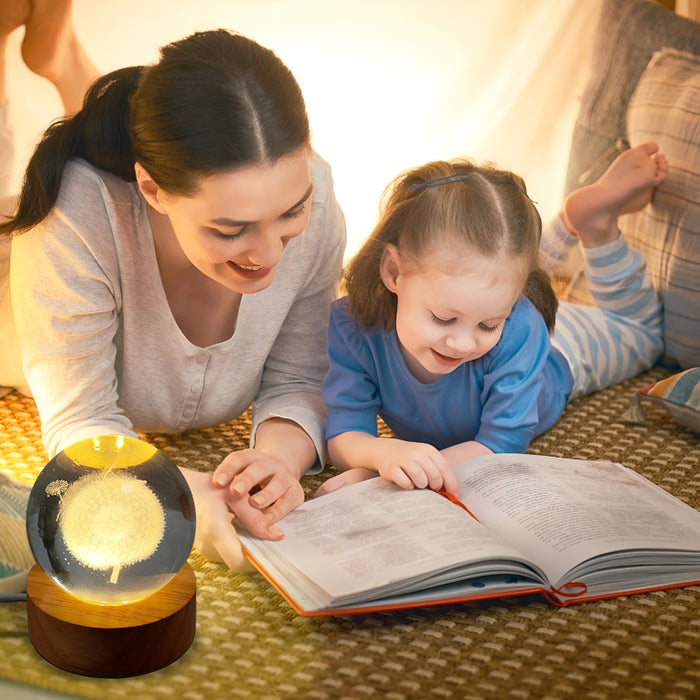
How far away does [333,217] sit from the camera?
1422 mm

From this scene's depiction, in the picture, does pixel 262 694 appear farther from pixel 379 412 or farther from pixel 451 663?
pixel 379 412

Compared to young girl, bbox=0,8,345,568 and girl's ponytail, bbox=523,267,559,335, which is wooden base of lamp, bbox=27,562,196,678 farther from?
girl's ponytail, bbox=523,267,559,335

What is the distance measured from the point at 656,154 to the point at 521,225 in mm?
622

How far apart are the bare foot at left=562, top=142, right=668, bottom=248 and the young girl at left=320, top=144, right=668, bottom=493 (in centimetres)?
27

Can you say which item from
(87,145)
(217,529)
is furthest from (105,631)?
(87,145)

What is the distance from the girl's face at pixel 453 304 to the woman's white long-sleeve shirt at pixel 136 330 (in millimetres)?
196

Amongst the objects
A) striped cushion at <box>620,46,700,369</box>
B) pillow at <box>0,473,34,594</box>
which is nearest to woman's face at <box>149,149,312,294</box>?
pillow at <box>0,473,34,594</box>

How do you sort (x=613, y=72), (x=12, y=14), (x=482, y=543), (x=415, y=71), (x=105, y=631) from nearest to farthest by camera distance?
(x=105, y=631), (x=482, y=543), (x=12, y=14), (x=613, y=72), (x=415, y=71)

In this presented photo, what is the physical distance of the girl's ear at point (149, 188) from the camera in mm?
1126

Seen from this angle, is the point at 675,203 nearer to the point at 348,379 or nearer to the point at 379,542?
the point at 348,379

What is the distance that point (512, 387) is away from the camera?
53.7 inches

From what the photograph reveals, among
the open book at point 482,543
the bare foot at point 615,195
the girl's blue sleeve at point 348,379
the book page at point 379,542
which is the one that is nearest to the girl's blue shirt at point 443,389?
the girl's blue sleeve at point 348,379

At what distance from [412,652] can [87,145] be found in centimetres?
73

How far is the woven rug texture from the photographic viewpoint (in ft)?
2.99
